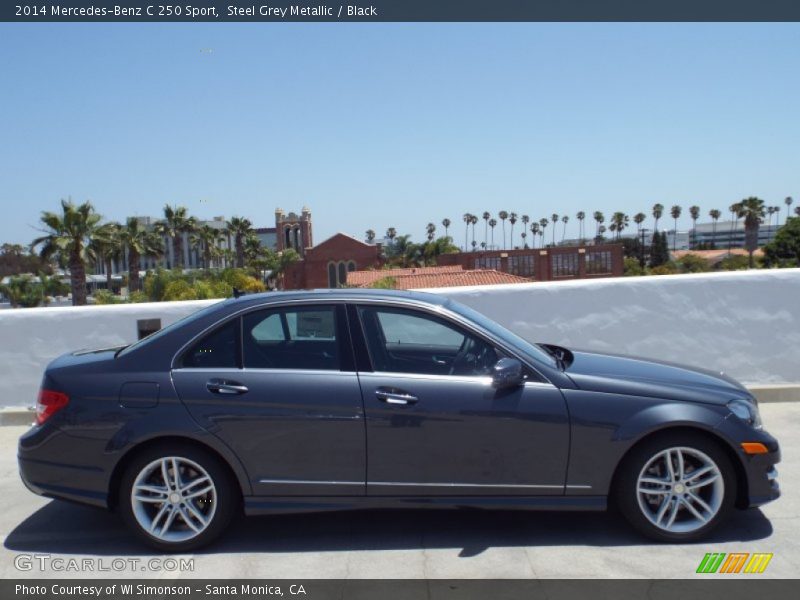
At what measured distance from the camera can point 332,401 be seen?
454cm

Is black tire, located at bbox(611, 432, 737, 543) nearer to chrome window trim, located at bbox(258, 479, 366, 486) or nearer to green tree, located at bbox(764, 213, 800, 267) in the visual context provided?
chrome window trim, located at bbox(258, 479, 366, 486)

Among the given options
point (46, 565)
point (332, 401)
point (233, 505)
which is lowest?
point (46, 565)

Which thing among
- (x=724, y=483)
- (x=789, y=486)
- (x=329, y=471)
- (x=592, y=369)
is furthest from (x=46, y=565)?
(x=789, y=486)

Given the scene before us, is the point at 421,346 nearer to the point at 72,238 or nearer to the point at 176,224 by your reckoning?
the point at 72,238

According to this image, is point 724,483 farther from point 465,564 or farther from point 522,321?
point 522,321

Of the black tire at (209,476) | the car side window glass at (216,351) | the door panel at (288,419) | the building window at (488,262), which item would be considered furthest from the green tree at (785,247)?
the black tire at (209,476)

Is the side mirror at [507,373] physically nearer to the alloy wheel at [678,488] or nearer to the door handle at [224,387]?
the alloy wheel at [678,488]

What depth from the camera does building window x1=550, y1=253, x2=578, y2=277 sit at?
2665 inches

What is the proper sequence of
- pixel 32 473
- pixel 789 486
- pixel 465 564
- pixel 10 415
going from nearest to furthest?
pixel 465 564 → pixel 32 473 → pixel 789 486 → pixel 10 415

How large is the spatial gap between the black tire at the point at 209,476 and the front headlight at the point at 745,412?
3006mm

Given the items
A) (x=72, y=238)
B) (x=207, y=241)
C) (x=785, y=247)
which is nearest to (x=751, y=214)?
(x=785, y=247)

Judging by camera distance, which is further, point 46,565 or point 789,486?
point 789,486

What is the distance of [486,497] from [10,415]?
5835 mm

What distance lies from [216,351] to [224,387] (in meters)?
0.27
